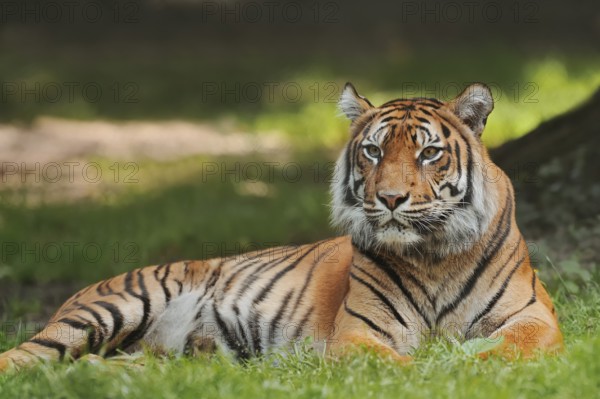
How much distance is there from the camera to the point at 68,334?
5125 mm

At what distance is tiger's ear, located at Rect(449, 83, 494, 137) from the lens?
4805 mm

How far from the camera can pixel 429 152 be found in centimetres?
477

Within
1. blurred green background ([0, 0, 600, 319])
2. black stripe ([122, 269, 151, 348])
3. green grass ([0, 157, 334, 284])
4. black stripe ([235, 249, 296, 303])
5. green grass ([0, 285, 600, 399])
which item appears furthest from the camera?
blurred green background ([0, 0, 600, 319])

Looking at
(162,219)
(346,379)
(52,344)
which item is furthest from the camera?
(162,219)

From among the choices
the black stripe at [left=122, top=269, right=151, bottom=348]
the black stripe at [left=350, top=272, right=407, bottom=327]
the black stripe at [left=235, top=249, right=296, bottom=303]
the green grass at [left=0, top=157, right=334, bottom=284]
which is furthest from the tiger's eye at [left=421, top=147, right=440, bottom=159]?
the green grass at [left=0, top=157, right=334, bottom=284]

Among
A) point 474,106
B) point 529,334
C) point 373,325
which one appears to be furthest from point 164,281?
point 529,334

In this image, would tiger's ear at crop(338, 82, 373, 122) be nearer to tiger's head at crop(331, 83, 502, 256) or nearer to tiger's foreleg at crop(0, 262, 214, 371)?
tiger's head at crop(331, 83, 502, 256)

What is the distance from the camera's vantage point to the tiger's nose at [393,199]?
4570 millimetres

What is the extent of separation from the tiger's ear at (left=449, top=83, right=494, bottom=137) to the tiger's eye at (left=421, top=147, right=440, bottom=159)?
252mm

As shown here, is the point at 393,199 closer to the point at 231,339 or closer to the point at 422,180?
the point at 422,180

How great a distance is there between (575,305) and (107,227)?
14.8 ft

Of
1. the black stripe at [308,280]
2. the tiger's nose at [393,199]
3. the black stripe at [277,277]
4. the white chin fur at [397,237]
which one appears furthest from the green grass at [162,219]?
the tiger's nose at [393,199]

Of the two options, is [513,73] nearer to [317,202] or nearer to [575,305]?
[317,202]

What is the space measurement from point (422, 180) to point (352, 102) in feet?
2.28
